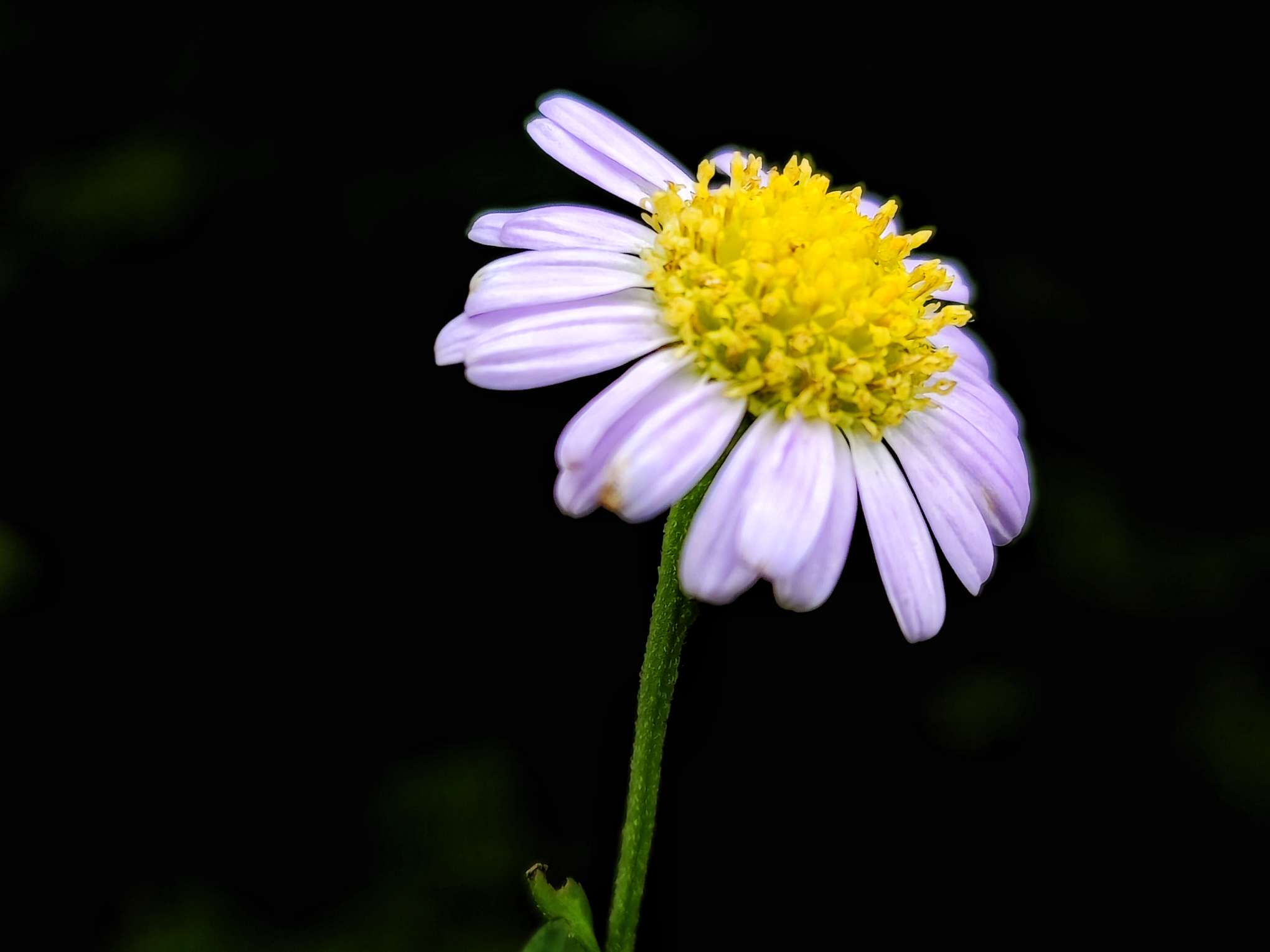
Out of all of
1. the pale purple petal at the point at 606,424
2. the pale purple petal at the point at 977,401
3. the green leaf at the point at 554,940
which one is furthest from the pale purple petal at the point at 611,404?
the green leaf at the point at 554,940

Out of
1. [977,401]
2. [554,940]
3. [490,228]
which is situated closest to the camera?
[554,940]

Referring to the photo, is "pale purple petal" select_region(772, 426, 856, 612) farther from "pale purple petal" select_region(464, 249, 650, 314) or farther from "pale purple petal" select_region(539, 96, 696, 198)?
"pale purple petal" select_region(539, 96, 696, 198)

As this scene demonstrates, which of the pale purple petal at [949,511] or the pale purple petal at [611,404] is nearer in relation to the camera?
the pale purple petal at [611,404]

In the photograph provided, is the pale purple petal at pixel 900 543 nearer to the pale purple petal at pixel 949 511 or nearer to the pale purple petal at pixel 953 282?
the pale purple petal at pixel 949 511

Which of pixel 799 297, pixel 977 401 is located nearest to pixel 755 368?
pixel 799 297

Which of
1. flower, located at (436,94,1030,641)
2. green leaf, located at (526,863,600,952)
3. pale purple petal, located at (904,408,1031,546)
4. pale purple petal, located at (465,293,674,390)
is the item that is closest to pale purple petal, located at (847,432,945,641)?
flower, located at (436,94,1030,641)

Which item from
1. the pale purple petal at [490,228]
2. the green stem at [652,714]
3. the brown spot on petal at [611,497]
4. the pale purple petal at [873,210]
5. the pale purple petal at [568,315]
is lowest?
the green stem at [652,714]

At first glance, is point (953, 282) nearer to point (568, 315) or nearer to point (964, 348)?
point (964, 348)
